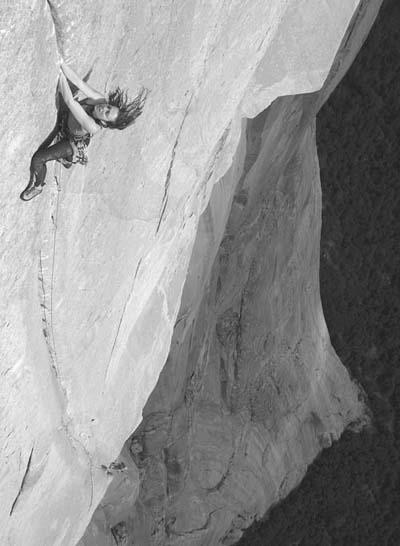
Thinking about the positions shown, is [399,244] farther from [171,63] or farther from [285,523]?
[171,63]

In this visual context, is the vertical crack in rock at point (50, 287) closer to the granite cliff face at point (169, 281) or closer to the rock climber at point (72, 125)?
the granite cliff face at point (169, 281)

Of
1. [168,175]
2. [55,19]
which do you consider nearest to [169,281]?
[168,175]

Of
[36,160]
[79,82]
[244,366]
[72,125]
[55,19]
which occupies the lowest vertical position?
[36,160]

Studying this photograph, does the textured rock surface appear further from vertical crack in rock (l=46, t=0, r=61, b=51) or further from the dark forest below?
vertical crack in rock (l=46, t=0, r=61, b=51)

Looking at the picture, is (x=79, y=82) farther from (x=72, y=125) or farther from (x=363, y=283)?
(x=363, y=283)

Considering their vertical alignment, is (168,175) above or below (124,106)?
above

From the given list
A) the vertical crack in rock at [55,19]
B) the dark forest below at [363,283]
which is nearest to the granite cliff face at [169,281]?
the vertical crack in rock at [55,19]

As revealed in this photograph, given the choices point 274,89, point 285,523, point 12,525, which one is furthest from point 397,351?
point 12,525
